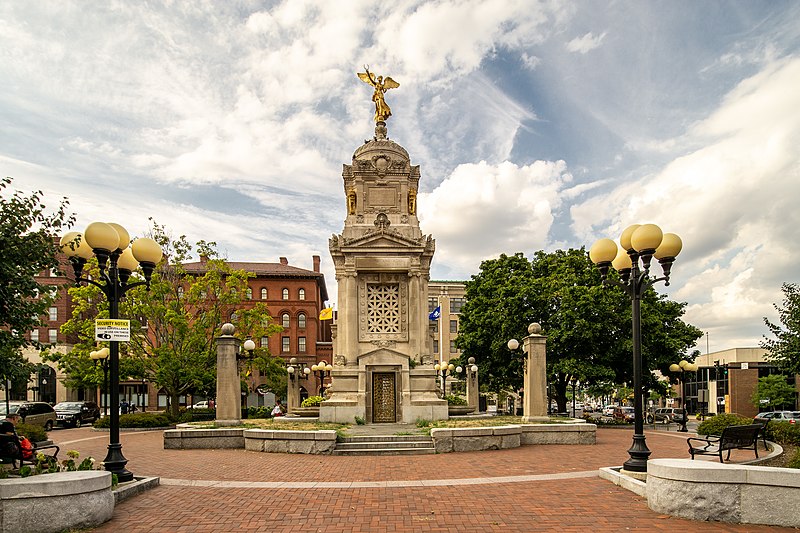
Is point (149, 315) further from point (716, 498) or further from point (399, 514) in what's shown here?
point (716, 498)

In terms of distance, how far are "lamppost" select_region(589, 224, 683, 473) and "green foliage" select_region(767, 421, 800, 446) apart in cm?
638

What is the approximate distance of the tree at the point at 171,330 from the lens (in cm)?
3381

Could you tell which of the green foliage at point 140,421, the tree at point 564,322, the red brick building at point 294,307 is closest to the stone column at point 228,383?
the green foliage at point 140,421

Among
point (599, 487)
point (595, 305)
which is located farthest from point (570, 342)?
point (599, 487)

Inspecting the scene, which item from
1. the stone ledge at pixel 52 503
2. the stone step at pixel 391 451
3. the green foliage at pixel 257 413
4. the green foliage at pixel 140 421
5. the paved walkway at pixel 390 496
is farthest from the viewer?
the green foliage at pixel 257 413

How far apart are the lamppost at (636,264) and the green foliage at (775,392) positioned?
50173mm

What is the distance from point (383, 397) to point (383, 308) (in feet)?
13.5

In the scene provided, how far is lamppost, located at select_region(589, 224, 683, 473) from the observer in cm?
1159

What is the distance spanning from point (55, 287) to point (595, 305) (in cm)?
2969

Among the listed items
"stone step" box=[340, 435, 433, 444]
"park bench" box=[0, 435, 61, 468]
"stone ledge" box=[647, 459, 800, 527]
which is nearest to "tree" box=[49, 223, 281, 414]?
"stone step" box=[340, 435, 433, 444]

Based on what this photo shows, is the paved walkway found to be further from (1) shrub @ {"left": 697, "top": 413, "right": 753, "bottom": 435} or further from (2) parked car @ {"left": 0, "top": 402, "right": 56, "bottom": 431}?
(2) parked car @ {"left": 0, "top": 402, "right": 56, "bottom": 431}

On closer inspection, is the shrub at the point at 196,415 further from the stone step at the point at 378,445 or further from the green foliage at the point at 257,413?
the stone step at the point at 378,445

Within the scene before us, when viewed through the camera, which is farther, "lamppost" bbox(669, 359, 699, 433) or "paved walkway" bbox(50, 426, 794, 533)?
"lamppost" bbox(669, 359, 699, 433)

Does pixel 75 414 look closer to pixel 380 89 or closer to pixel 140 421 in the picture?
pixel 140 421
